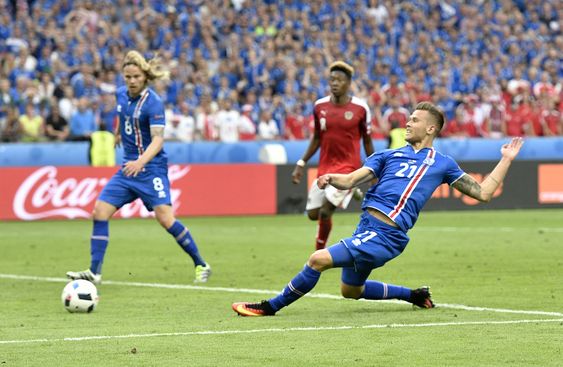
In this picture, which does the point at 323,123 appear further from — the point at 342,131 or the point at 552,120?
the point at 552,120

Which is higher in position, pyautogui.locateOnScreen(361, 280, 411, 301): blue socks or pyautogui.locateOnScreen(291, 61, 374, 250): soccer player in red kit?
pyautogui.locateOnScreen(291, 61, 374, 250): soccer player in red kit

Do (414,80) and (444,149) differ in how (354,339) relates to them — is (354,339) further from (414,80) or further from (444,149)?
(414,80)

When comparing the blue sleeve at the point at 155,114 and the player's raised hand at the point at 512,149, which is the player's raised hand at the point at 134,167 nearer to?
the blue sleeve at the point at 155,114

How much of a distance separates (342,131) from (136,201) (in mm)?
10290

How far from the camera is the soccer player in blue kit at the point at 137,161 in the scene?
1251 centimetres

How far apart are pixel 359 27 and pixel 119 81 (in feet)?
25.7

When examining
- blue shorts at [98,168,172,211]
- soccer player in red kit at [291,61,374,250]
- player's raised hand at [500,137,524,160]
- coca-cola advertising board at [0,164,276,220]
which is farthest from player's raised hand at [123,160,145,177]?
coca-cola advertising board at [0,164,276,220]

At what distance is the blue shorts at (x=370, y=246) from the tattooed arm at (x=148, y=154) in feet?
11.1

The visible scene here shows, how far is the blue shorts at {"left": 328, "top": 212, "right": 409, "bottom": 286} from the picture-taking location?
9.52 m

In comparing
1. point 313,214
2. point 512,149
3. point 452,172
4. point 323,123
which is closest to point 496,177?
point 512,149

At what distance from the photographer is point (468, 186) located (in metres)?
9.52

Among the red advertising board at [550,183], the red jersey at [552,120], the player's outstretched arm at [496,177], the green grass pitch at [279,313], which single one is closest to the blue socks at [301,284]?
the green grass pitch at [279,313]

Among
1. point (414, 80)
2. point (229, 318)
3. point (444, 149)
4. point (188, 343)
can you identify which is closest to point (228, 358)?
point (188, 343)

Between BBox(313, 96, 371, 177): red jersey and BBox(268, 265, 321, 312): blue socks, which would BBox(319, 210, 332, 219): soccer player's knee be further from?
BBox(268, 265, 321, 312): blue socks
